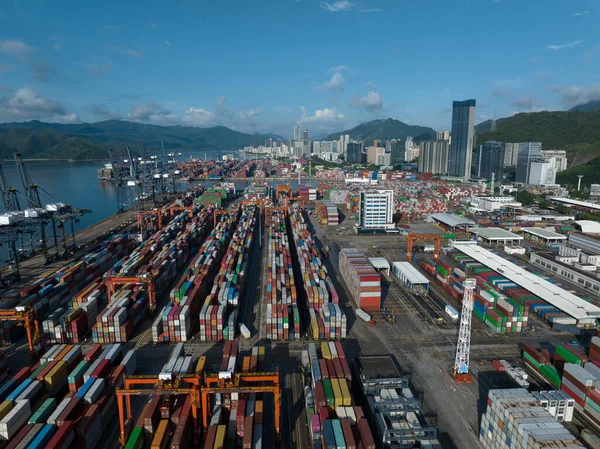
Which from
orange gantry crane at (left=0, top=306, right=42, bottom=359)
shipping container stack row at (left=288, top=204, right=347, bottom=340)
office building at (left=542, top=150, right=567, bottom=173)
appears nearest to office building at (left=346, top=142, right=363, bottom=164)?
office building at (left=542, top=150, right=567, bottom=173)

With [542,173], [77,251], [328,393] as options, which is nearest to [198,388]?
[328,393]

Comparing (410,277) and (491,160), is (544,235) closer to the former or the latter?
(410,277)

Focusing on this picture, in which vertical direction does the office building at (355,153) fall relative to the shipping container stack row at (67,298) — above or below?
above

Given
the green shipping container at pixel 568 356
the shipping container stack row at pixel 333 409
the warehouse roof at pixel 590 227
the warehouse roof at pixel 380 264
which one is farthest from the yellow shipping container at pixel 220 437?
the warehouse roof at pixel 590 227

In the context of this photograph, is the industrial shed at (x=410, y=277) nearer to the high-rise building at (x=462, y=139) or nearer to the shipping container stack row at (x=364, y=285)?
the shipping container stack row at (x=364, y=285)

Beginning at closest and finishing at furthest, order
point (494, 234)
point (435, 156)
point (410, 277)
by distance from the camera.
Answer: point (410, 277)
point (494, 234)
point (435, 156)
